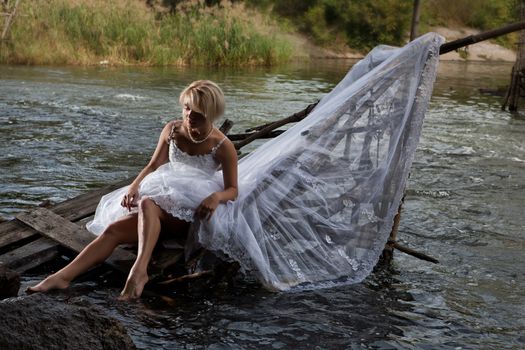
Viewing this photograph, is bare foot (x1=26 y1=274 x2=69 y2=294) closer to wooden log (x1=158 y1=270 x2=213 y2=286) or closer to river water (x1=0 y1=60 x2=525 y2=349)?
river water (x1=0 y1=60 x2=525 y2=349)

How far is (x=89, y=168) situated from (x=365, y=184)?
4.92m

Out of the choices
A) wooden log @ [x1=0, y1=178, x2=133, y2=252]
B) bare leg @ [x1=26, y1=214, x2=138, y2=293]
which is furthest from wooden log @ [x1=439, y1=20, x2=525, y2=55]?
wooden log @ [x1=0, y1=178, x2=133, y2=252]

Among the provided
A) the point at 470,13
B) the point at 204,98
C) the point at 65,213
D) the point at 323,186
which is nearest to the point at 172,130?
the point at 204,98

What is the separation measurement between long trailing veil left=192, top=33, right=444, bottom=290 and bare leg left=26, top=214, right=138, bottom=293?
42 cm

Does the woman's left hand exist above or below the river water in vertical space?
above

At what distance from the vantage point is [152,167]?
204 inches

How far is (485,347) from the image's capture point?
432 cm

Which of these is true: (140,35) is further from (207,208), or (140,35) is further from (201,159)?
(207,208)

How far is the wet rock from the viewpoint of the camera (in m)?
3.09

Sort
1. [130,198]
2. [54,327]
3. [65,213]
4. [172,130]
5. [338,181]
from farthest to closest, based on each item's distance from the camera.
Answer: [65,213]
[338,181]
[172,130]
[130,198]
[54,327]

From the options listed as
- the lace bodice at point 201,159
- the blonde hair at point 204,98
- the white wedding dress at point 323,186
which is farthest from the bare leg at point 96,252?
the blonde hair at point 204,98

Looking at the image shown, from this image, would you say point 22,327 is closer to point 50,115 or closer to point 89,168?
point 89,168

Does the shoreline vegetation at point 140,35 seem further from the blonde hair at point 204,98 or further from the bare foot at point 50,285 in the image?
the bare foot at point 50,285

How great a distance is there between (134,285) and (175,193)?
2.09 ft
